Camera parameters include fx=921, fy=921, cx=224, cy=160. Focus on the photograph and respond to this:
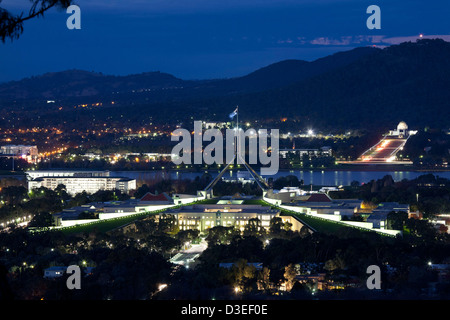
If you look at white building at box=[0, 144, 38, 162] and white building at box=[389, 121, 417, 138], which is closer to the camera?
white building at box=[0, 144, 38, 162]

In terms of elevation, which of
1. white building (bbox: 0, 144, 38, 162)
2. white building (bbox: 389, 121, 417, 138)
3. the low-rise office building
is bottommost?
the low-rise office building

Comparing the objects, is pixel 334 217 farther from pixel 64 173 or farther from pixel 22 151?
pixel 22 151

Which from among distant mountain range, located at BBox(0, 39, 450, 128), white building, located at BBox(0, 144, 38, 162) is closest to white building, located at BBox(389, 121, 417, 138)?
distant mountain range, located at BBox(0, 39, 450, 128)

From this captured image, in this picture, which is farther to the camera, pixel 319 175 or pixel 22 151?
pixel 22 151

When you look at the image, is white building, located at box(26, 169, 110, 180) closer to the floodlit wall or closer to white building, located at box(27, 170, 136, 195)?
white building, located at box(27, 170, 136, 195)

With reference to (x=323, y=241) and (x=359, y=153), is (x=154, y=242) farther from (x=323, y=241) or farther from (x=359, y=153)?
(x=359, y=153)

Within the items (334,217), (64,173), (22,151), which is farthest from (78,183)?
(334,217)
